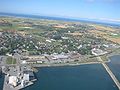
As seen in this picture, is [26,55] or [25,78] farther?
[26,55]

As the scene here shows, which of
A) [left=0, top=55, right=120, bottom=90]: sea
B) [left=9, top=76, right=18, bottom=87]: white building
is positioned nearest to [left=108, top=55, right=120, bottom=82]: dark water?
[left=0, top=55, right=120, bottom=90]: sea

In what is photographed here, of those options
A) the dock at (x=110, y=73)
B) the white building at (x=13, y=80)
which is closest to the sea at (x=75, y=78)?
the dock at (x=110, y=73)

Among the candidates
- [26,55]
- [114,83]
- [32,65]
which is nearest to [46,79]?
[32,65]

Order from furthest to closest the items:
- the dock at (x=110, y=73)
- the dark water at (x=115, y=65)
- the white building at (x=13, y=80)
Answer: the dark water at (x=115, y=65) → the dock at (x=110, y=73) → the white building at (x=13, y=80)

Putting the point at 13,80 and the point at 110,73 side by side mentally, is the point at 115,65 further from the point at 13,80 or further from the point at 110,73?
the point at 13,80

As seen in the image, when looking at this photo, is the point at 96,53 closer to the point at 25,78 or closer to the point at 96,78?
the point at 96,78

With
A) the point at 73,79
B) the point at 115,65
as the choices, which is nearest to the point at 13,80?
the point at 73,79

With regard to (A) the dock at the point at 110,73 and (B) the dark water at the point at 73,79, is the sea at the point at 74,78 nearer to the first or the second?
(B) the dark water at the point at 73,79

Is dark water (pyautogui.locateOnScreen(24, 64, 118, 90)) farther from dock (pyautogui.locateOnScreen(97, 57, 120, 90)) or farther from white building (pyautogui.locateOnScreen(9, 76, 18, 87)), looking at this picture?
white building (pyautogui.locateOnScreen(9, 76, 18, 87))
